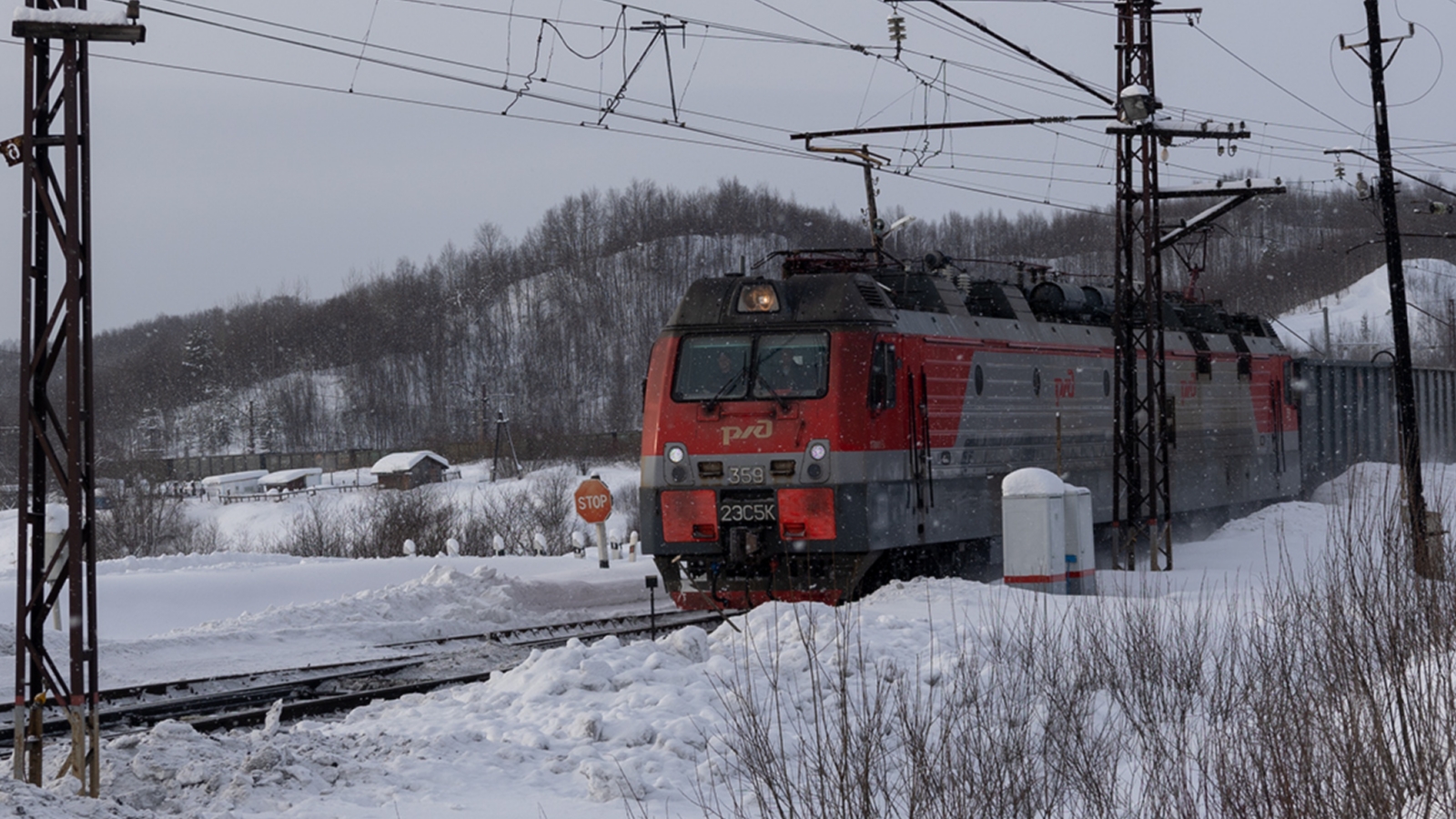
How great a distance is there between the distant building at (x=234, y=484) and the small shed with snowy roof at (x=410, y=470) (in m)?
12.8

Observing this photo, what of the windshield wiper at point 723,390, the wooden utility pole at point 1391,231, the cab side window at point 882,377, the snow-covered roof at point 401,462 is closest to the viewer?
the cab side window at point 882,377

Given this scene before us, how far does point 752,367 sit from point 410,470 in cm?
6050

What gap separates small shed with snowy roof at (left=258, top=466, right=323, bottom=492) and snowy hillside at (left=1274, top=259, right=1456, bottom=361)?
208 ft

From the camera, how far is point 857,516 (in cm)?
1433

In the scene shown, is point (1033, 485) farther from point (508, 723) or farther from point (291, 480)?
point (291, 480)

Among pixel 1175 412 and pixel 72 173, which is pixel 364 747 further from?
pixel 1175 412

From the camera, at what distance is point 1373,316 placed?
11700 cm

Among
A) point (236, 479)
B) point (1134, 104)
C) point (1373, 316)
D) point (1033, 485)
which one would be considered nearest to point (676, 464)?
point (1033, 485)

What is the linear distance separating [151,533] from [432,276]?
3178 inches

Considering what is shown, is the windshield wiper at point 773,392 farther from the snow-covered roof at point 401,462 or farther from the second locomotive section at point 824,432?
the snow-covered roof at point 401,462

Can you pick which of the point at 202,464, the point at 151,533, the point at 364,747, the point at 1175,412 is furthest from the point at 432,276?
the point at 364,747

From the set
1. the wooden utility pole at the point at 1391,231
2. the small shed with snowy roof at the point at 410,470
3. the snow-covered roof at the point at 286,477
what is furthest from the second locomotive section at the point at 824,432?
the snow-covered roof at the point at 286,477

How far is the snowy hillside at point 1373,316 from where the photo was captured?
104 m

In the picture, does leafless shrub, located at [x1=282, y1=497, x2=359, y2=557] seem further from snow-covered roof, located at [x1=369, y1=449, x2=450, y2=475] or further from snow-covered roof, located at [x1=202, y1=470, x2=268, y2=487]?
snow-covered roof, located at [x1=202, y1=470, x2=268, y2=487]
